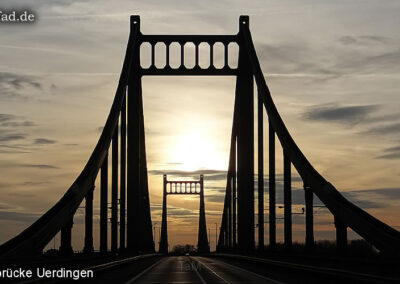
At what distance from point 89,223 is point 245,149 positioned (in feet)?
70.5

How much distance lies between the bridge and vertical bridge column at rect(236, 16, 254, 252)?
0.06 m

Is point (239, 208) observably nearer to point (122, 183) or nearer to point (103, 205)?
point (122, 183)

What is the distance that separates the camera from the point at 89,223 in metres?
30.3

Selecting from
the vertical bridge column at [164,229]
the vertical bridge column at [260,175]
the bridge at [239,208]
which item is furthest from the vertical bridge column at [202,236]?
the vertical bridge column at [260,175]

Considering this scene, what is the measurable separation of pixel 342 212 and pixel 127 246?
24.3 metres

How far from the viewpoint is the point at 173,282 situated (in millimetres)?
26656

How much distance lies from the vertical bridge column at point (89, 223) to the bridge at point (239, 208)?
0.04 meters

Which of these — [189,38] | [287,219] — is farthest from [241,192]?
[287,219]

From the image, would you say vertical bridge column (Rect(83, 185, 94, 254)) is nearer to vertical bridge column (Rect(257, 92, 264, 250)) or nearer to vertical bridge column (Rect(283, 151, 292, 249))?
vertical bridge column (Rect(283, 151, 292, 249))

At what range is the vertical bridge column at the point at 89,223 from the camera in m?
30.3

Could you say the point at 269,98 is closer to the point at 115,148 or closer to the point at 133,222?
the point at 115,148

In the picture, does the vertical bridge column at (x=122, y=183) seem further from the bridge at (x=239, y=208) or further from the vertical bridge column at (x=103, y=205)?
the vertical bridge column at (x=103, y=205)

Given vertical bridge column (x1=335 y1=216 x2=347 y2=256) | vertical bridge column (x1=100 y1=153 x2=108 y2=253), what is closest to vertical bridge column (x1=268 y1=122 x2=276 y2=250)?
vertical bridge column (x1=100 y1=153 x2=108 y2=253)

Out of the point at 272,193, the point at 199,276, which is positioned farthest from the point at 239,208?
the point at 199,276
